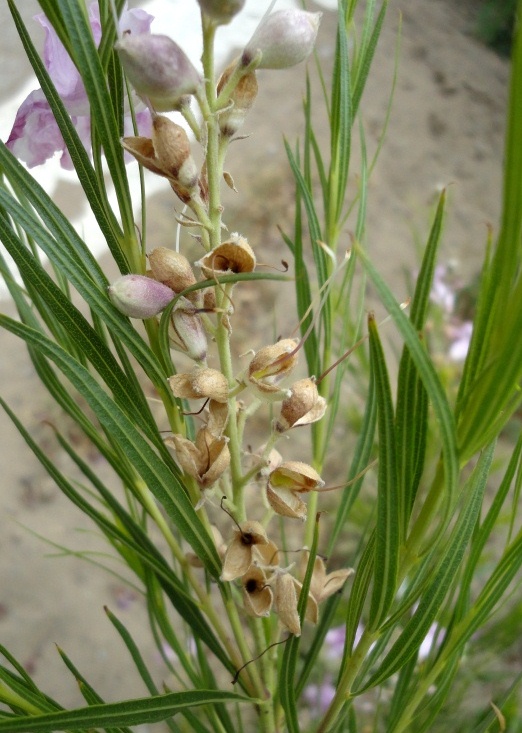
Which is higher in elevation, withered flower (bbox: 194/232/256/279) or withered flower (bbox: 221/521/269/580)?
withered flower (bbox: 194/232/256/279)

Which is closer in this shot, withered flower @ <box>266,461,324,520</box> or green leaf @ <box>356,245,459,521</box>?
green leaf @ <box>356,245,459,521</box>

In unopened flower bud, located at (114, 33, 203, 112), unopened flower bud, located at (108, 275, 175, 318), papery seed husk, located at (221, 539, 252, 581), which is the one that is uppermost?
unopened flower bud, located at (114, 33, 203, 112)

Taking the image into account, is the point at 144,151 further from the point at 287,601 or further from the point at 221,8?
the point at 287,601

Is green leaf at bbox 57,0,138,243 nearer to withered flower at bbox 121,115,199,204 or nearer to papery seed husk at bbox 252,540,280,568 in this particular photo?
withered flower at bbox 121,115,199,204

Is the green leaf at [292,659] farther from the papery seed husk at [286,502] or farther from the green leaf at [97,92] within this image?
the green leaf at [97,92]

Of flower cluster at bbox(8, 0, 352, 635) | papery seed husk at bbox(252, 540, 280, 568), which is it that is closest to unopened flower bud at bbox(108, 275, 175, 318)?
flower cluster at bbox(8, 0, 352, 635)

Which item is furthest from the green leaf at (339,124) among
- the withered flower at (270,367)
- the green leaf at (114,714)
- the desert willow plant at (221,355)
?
the green leaf at (114,714)
